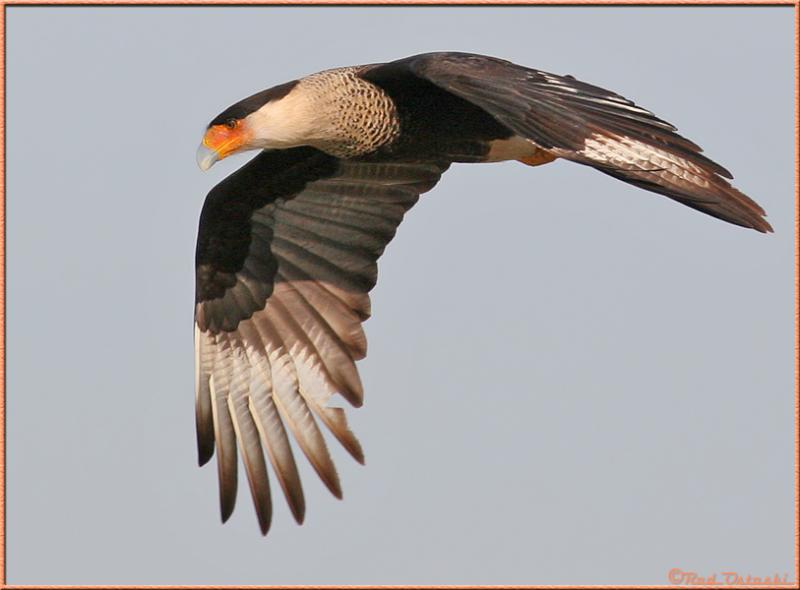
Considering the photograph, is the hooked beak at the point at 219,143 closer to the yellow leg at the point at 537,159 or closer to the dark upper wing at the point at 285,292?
the dark upper wing at the point at 285,292

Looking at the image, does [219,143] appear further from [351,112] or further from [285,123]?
[351,112]

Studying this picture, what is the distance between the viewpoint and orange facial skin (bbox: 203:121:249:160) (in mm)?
7172

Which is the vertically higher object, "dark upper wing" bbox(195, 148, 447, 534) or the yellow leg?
the yellow leg

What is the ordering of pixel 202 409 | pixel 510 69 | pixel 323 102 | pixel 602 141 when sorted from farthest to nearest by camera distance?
pixel 202 409, pixel 323 102, pixel 510 69, pixel 602 141

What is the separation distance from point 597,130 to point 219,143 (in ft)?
6.13

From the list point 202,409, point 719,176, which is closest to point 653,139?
point 719,176

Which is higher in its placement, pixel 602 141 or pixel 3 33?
pixel 3 33

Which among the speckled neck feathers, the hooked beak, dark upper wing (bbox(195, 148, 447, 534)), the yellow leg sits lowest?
dark upper wing (bbox(195, 148, 447, 534))

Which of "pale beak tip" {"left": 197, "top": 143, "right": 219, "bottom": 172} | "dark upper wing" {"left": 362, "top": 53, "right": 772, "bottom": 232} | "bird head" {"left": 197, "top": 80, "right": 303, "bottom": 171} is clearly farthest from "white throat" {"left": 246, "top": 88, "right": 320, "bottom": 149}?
"dark upper wing" {"left": 362, "top": 53, "right": 772, "bottom": 232}

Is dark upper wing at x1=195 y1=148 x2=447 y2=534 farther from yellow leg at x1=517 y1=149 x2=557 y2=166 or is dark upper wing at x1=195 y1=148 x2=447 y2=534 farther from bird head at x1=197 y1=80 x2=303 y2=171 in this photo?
bird head at x1=197 y1=80 x2=303 y2=171

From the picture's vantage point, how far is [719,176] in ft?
20.6

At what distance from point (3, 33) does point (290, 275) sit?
6.07ft

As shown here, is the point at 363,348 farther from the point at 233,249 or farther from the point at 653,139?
the point at 653,139

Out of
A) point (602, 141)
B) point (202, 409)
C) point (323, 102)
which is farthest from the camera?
point (202, 409)
